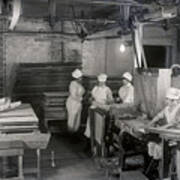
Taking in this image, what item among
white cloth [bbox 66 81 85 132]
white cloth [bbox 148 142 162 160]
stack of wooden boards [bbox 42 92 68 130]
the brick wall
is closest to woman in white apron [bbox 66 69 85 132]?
white cloth [bbox 66 81 85 132]

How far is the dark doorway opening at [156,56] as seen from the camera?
944 cm

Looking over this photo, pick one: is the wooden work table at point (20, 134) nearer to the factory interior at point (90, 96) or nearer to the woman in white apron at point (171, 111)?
the factory interior at point (90, 96)

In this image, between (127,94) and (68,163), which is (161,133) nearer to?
(68,163)

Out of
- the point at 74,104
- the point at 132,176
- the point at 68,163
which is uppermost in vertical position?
the point at 74,104

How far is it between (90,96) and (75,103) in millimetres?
500

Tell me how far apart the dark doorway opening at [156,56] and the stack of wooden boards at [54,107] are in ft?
10.6

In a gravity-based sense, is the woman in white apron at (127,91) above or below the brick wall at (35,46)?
below

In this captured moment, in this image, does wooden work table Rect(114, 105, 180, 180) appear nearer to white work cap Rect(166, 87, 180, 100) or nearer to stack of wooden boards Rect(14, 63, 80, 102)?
white work cap Rect(166, 87, 180, 100)

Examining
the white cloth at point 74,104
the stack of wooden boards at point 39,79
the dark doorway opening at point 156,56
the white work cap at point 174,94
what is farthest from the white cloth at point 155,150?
the dark doorway opening at point 156,56

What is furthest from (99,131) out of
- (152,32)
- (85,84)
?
(152,32)

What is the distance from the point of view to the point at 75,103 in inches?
280

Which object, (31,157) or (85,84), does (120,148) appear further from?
(85,84)

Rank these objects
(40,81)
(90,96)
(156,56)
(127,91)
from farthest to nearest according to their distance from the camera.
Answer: (156,56), (40,81), (90,96), (127,91)

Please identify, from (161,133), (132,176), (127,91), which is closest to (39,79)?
(127,91)
